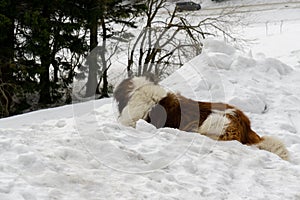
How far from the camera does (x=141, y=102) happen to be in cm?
543

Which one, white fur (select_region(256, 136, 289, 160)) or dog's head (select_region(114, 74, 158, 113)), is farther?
dog's head (select_region(114, 74, 158, 113))

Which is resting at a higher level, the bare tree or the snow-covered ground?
the bare tree

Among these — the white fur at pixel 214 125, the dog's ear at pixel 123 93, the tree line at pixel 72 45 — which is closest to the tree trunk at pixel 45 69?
the tree line at pixel 72 45

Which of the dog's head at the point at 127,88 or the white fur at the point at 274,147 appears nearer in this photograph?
the white fur at the point at 274,147

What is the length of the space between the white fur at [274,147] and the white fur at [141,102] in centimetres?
132

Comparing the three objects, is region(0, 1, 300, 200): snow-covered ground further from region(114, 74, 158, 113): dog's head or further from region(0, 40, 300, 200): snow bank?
region(114, 74, 158, 113): dog's head

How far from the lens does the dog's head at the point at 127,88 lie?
5652 mm

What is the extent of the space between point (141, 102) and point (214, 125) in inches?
38.6

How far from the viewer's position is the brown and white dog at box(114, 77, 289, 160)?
503cm

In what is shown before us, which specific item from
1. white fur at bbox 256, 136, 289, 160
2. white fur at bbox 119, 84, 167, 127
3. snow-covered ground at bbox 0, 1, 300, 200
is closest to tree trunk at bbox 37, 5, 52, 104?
snow-covered ground at bbox 0, 1, 300, 200

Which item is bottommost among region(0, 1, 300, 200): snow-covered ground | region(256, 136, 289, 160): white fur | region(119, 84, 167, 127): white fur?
region(256, 136, 289, 160): white fur

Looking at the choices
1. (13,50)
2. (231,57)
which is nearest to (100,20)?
(13,50)

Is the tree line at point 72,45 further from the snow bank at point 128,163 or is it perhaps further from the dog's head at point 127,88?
the snow bank at point 128,163

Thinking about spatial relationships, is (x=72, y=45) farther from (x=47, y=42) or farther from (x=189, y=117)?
(x=189, y=117)
